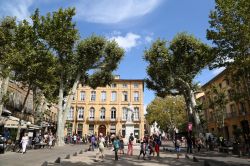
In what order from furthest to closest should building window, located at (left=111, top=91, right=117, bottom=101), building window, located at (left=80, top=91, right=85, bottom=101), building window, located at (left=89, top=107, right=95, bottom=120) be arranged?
building window, located at (left=80, top=91, right=85, bottom=101), building window, located at (left=111, top=91, right=117, bottom=101), building window, located at (left=89, top=107, right=95, bottom=120)

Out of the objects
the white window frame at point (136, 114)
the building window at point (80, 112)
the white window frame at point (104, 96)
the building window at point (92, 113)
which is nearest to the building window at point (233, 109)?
the white window frame at point (136, 114)

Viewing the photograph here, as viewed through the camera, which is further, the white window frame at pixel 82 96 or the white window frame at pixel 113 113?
the white window frame at pixel 82 96

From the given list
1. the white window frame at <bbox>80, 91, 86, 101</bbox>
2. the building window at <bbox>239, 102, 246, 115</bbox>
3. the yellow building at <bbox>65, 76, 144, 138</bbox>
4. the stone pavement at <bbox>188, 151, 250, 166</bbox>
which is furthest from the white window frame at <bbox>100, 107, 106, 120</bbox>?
the stone pavement at <bbox>188, 151, 250, 166</bbox>

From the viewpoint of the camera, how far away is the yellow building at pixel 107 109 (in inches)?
2147

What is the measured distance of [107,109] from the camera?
56062mm

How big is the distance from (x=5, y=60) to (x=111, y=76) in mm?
15701

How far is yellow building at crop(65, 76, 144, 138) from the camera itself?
54531mm

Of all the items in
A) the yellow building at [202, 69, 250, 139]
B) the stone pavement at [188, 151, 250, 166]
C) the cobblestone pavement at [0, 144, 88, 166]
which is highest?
the yellow building at [202, 69, 250, 139]

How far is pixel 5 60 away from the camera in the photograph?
18.7 m

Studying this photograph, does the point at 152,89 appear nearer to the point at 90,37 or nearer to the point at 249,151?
the point at 90,37

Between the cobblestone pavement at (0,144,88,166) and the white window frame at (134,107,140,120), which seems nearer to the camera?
the cobblestone pavement at (0,144,88,166)

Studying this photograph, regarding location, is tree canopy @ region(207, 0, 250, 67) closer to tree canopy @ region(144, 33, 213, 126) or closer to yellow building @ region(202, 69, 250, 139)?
tree canopy @ region(144, 33, 213, 126)

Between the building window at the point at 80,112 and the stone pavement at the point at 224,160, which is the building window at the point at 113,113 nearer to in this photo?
the building window at the point at 80,112

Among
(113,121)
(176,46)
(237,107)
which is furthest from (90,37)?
(113,121)
